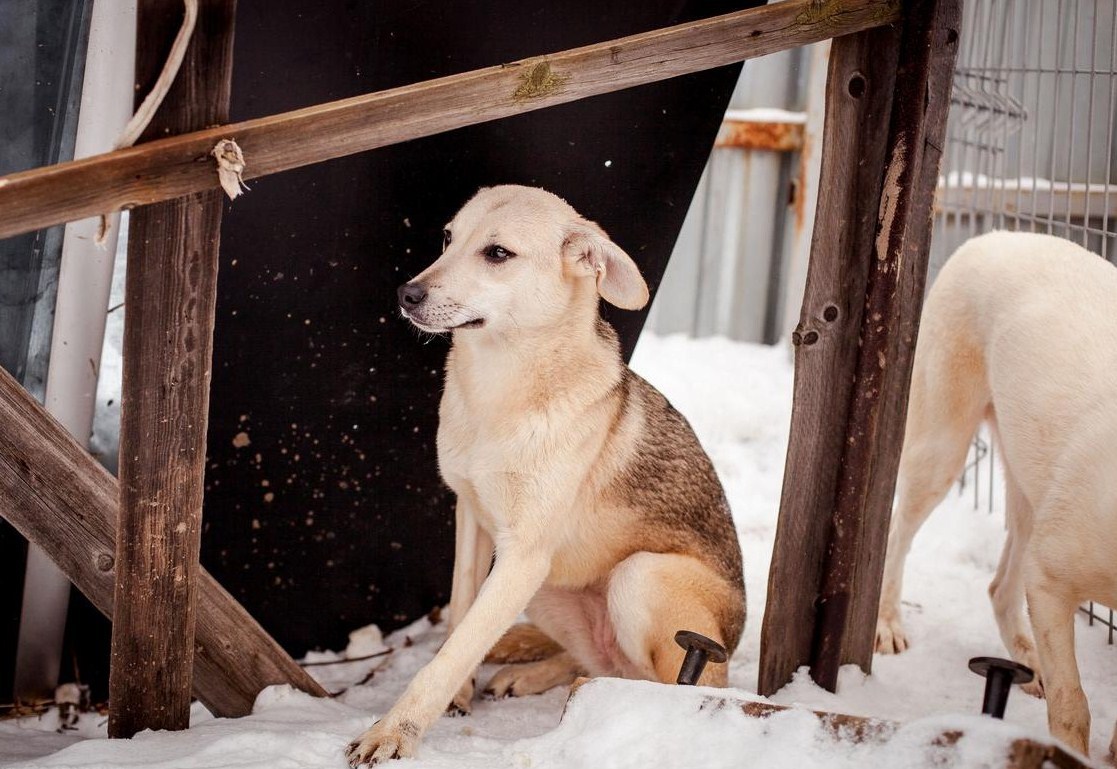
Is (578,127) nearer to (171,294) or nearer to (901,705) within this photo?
(171,294)

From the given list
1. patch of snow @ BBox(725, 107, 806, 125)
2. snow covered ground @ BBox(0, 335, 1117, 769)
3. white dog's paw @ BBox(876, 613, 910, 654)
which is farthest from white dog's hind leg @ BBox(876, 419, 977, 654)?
patch of snow @ BBox(725, 107, 806, 125)

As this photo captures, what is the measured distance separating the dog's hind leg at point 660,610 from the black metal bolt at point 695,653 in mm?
459

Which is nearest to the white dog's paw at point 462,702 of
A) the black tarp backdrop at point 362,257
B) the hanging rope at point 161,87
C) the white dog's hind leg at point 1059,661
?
the black tarp backdrop at point 362,257

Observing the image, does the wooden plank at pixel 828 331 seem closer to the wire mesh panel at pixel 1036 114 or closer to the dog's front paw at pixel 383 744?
the dog's front paw at pixel 383 744

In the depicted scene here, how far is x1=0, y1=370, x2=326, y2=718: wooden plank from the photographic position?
2.62 metres

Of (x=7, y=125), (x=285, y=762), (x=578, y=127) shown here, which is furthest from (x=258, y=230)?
(x=285, y=762)

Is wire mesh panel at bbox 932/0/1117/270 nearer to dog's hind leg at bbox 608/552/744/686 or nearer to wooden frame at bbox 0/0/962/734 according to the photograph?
wooden frame at bbox 0/0/962/734

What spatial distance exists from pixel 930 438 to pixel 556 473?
1.71 m

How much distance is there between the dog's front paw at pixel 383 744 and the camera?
252 centimetres

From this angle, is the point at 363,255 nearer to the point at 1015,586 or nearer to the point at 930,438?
the point at 930,438

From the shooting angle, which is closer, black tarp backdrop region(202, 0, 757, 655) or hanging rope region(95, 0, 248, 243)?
hanging rope region(95, 0, 248, 243)

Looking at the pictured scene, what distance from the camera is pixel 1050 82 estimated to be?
525 centimetres

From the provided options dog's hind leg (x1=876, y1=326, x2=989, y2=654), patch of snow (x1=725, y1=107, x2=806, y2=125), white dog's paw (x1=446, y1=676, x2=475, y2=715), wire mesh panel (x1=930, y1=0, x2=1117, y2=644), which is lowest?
white dog's paw (x1=446, y1=676, x2=475, y2=715)

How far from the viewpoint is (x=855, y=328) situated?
316 centimetres
